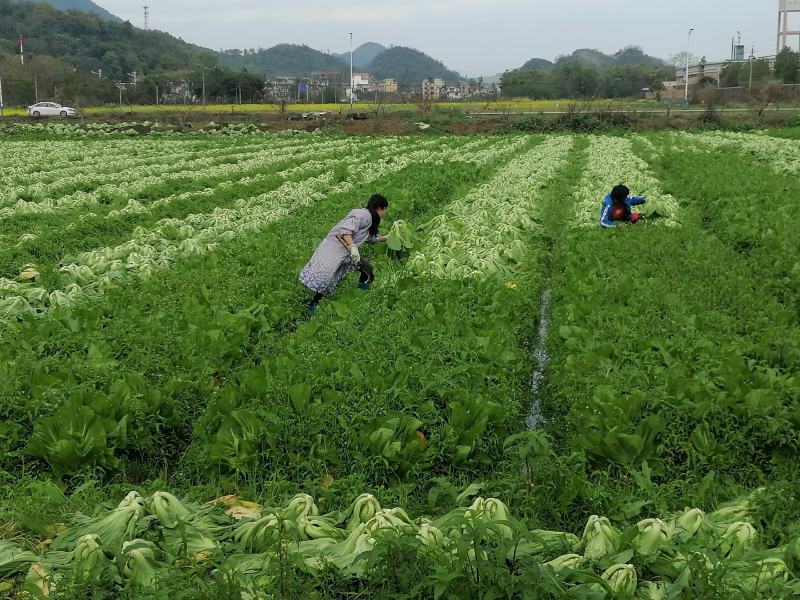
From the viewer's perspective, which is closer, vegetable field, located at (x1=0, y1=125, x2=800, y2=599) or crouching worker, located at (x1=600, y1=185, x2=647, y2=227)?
vegetable field, located at (x1=0, y1=125, x2=800, y2=599)

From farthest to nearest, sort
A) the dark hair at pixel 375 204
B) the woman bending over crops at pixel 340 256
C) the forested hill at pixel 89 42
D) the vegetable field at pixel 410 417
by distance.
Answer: the forested hill at pixel 89 42
the dark hair at pixel 375 204
the woman bending over crops at pixel 340 256
the vegetable field at pixel 410 417

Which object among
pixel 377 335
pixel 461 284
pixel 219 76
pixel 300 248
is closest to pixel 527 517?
pixel 377 335

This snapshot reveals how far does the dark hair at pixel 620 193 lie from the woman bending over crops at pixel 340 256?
4642 mm

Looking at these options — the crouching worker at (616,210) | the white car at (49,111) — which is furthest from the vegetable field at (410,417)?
the white car at (49,111)

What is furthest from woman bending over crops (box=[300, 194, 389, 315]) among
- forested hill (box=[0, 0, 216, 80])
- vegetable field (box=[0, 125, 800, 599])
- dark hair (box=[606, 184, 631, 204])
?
forested hill (box=[0, 0, 216, 80])

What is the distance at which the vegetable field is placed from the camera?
138 inches

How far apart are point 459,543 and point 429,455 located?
1.52 m

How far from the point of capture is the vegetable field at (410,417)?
351cm

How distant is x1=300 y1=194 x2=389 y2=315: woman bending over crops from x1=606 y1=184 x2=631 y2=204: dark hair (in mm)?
4642

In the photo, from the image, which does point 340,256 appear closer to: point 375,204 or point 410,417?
point 375,204

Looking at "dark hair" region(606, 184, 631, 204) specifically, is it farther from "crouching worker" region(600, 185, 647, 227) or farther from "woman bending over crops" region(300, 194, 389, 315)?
"woman bending over crops" region(300, 194, 389, 315)

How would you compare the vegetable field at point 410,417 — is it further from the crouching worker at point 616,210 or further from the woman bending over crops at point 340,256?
the crouching worker at point 616,210

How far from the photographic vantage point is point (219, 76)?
263 ft

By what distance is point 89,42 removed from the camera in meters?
118
